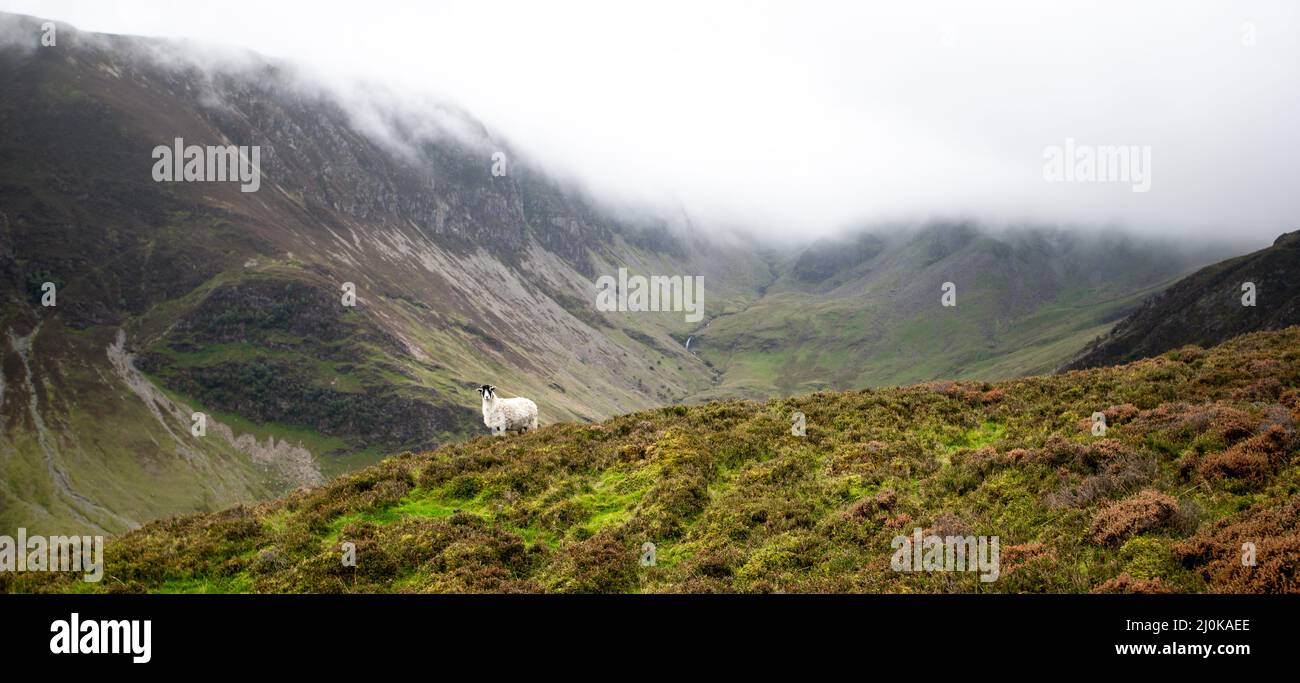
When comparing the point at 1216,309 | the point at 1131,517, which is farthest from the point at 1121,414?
the point at 1216,309

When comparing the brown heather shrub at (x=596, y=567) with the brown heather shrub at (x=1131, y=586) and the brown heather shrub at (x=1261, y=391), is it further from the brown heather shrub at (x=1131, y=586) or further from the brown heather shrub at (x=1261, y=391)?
the brown heather shrub at (x=1261, y=391)

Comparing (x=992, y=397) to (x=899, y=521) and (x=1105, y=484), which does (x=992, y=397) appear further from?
(x=899, y=521)

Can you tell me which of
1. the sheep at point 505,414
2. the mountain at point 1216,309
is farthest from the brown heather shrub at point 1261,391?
the mountain at point 1216,309

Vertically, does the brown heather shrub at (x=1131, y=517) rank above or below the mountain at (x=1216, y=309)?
below

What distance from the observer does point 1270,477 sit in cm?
1350

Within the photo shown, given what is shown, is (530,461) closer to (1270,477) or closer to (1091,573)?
(1091,573)

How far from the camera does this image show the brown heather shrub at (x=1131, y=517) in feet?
41.2

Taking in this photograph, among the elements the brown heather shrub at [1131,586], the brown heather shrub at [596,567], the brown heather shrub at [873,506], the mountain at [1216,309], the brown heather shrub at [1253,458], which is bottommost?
Result: the brown heather shrub at [596,567]

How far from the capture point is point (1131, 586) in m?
10.6

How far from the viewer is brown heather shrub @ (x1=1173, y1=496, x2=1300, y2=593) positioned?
9.95 meters

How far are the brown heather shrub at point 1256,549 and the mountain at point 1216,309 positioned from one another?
416ft

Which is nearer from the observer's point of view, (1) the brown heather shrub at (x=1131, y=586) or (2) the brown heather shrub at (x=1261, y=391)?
(1) the brown heather shrub at (x=1131, y=586)
